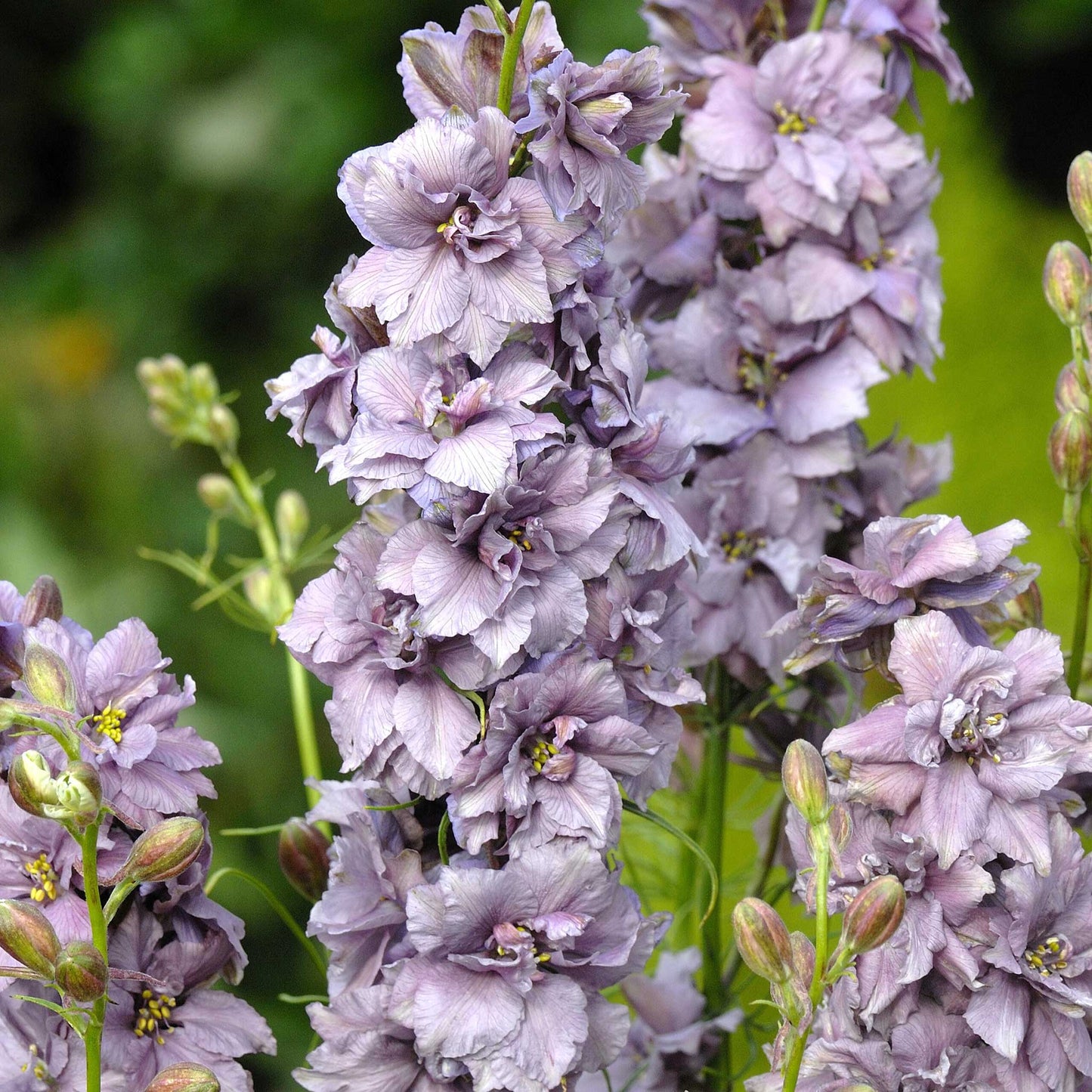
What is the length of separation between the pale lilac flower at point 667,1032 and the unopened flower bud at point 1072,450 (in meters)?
0.22

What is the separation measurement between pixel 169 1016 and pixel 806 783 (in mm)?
188

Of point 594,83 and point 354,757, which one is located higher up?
point 594,83

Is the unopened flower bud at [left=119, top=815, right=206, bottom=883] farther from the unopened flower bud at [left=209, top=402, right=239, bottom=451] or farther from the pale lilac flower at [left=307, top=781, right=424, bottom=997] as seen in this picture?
the unopened flower bud at [left=209, top=402, right=239, bottom=451]

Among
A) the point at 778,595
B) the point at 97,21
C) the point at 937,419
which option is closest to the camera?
the point at 778,595

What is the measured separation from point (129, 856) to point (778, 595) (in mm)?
265

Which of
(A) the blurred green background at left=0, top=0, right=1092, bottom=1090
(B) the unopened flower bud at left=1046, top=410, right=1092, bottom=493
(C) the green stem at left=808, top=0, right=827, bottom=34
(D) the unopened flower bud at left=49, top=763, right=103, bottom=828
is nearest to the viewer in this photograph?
(D) the unopened flower bud at left=49, top=763, right=103, bottom=828

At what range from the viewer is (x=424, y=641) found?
387 mm

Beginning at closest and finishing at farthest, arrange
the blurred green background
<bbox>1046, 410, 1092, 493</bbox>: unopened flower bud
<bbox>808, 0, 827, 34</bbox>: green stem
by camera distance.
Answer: <bbox>1046, 410, 1092, 493</bbox>: unopened flower bud
<bbox>808, 0, 827, 34</bbox>: green stem
the blurred green background

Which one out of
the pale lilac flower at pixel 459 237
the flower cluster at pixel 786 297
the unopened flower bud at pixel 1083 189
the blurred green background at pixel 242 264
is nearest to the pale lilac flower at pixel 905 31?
→ the flower cluster at pixel 786 297

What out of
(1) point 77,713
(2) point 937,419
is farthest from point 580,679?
(2) point 937,419

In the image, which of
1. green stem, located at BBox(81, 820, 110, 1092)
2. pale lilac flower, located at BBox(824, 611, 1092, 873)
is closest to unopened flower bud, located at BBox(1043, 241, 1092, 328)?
pale lilac flower, located at BBox(824, 611, 1092, 873)

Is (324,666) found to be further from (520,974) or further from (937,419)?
(937,419)

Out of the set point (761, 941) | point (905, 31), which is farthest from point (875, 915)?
point (905, 31)

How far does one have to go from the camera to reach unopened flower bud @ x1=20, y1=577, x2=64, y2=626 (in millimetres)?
409
